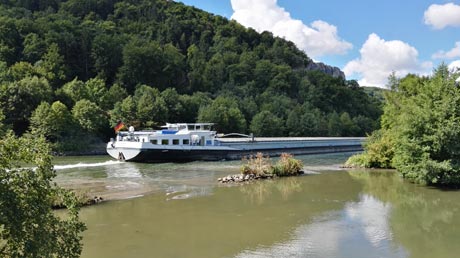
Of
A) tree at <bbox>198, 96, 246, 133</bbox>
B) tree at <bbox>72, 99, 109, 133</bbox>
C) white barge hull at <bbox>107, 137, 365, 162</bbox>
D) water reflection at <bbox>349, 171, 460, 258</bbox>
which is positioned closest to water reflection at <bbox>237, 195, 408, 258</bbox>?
water reflection at <bbox>349, 171, 460, 258</bbox>

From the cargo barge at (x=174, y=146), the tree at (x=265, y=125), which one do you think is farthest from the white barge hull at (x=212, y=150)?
the tree at (x=265, y=125)

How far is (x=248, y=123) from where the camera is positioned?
97625mm

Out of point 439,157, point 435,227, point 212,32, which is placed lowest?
point 435,227

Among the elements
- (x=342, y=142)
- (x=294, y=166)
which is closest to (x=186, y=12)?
(x=342, y=142)

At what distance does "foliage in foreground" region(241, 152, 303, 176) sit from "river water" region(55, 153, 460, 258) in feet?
3.66

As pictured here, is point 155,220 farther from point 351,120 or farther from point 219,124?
point 351,120

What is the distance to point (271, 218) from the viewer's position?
1928 centimetres

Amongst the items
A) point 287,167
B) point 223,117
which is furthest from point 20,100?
point 287,167

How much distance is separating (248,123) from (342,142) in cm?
2685

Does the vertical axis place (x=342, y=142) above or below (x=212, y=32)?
below

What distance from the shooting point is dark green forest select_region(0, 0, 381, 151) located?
226ft

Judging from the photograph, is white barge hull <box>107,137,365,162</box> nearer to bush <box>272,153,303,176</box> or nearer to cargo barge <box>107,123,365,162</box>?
cargo barge <box>107,123,365,162</box>

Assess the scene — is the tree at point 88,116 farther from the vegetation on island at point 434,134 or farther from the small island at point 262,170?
the vegetation on island at point 434,134

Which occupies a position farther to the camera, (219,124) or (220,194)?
(219,124)
